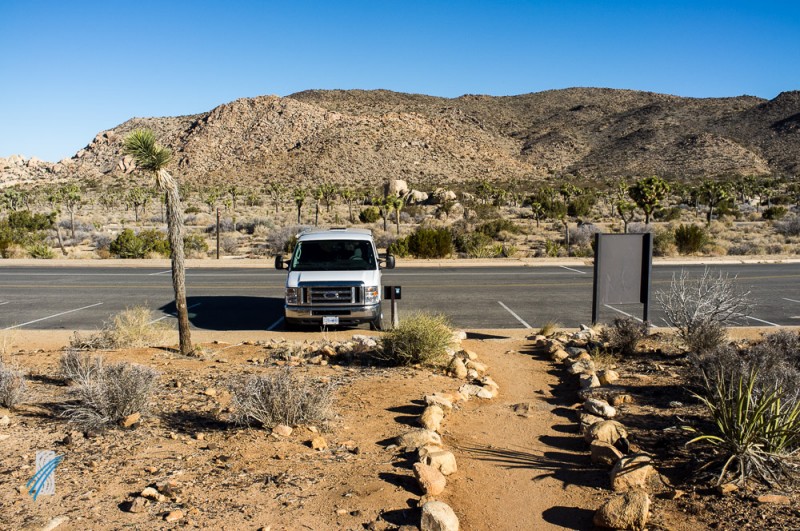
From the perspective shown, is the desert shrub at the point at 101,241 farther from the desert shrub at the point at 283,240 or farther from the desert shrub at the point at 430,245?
the desert shrub at the point at 430,245

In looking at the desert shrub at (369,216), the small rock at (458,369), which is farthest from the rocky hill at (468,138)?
the small rock at (458,369)

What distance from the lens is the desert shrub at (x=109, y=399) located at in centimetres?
717

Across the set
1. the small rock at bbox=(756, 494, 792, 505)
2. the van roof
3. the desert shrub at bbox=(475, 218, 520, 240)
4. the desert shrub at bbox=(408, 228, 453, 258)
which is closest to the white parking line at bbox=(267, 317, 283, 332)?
the van roof

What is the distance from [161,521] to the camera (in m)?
5.11

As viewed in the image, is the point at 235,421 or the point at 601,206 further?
the point at 601,206

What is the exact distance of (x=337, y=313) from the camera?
13.2m

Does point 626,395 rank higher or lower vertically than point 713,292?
lower

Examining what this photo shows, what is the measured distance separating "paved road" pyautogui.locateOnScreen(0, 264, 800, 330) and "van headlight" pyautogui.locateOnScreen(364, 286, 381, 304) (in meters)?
2.57

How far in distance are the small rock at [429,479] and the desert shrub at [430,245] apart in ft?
87.9

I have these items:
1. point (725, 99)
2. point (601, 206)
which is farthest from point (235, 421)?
point (725, 99)

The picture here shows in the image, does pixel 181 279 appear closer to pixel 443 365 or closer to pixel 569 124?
pixel 443 365

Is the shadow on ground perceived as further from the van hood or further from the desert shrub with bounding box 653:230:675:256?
the desert shrub with bounding box 653:230:675:256

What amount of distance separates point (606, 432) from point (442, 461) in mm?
1750

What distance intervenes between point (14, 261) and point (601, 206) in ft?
175
